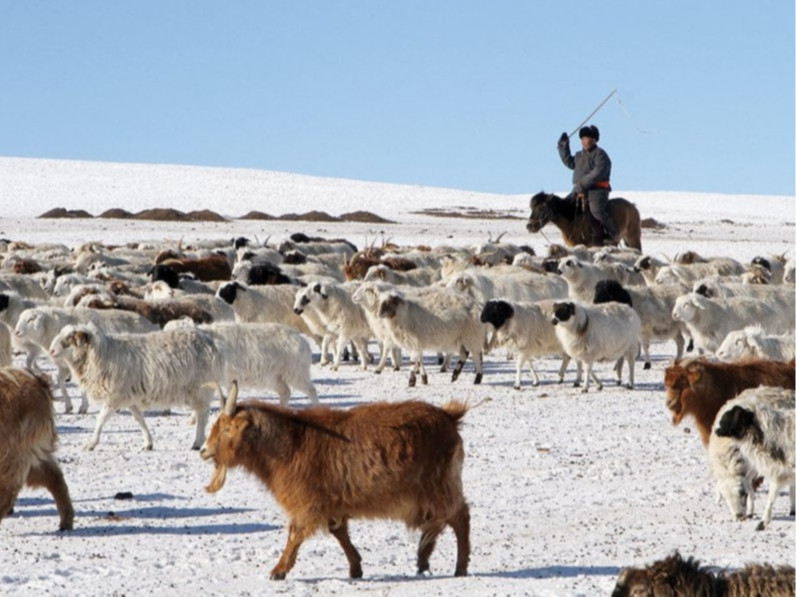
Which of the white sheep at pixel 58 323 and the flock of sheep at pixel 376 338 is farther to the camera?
the white sheep at pixel 58 323

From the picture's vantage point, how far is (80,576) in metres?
8.39

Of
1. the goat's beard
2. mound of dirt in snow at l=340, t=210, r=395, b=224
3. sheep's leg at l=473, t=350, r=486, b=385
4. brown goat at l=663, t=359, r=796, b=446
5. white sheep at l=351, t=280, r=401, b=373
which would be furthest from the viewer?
mound of dirt in snow at l=340, t=210, r=395, b=224

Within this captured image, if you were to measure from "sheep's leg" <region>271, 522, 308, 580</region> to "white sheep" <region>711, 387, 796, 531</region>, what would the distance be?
3129mm

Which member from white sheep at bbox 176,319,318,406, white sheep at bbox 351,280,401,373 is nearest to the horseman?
white sheep at bbox 351,280,401,373

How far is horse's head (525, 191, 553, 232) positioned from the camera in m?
26.3

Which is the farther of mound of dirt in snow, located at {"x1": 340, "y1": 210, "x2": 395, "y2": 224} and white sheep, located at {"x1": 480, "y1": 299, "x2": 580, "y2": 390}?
mound of dirt in snow, located at {"x1": 340, "y1": 210, "x2": 395, "y2": 224}

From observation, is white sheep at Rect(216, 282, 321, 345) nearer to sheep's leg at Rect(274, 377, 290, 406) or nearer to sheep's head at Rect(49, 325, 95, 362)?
sheep's leg at Rect(274, 377, 290, 406)

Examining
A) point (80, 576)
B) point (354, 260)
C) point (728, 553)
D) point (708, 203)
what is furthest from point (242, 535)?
point (708, 203)

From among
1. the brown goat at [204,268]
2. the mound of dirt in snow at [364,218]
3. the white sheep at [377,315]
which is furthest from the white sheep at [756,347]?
the mound of dirt in snow at [364,218]

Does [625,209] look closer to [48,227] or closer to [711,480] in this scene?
[711,480]

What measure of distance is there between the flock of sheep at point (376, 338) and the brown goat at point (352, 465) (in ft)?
0.05

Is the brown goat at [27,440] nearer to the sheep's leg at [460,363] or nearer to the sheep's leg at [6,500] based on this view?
the sheep's leg at [6,500]

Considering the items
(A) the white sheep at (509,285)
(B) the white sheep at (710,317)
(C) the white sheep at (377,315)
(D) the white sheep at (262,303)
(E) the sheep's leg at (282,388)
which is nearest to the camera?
(E) the sheep's leg at (282,388)

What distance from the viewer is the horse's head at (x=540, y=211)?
1035 inches
